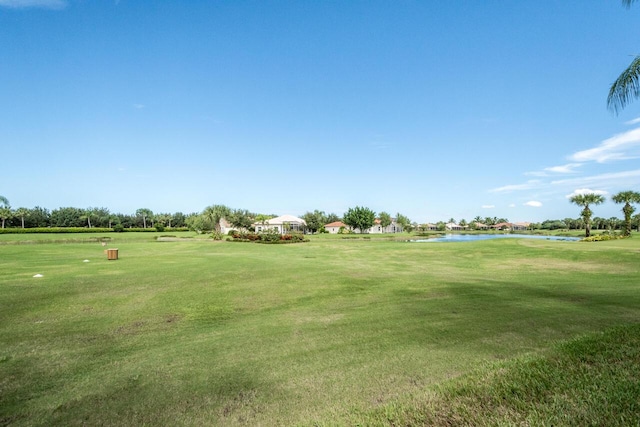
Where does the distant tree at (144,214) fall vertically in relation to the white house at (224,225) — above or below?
above

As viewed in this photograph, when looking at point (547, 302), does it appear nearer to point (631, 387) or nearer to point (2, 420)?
point (631, 387)

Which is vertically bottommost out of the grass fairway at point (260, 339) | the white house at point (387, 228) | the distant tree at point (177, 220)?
the grass fairway at point (260, 339)

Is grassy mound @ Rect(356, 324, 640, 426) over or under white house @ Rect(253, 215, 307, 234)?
under

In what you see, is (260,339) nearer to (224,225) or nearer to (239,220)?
(239,220)

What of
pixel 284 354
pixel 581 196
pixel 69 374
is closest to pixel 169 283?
pixel 69 374

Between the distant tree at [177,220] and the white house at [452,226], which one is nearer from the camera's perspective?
the distant tree at [177,220]

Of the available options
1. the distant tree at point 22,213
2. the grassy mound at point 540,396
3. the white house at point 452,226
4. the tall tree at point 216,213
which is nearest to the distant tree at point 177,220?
the distant tree at point 22,213

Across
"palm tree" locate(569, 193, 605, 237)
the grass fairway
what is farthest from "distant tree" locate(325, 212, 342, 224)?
the grass fairway

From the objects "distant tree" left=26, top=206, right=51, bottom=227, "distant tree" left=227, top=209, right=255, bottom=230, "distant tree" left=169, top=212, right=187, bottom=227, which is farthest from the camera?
"distant tree" left=169, top=212, right=187, bottom=227

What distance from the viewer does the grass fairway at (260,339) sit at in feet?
12.7

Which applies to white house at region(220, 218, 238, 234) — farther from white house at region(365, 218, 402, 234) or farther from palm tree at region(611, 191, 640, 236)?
palm tree at region(611, 191, 640, 236)

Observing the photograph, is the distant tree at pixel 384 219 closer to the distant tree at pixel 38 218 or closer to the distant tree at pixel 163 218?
the distant tree at pixel 163 218

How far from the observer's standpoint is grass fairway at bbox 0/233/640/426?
152 inches

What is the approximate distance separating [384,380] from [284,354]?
1.77 meters
